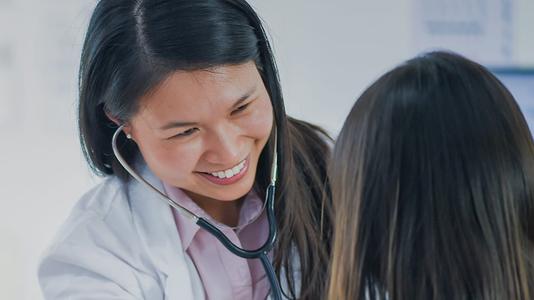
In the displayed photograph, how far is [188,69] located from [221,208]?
319 millimetres

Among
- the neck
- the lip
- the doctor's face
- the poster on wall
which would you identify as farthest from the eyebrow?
the poster on wall

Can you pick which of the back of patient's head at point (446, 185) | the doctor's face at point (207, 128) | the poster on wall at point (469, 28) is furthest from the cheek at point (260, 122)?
the poster on wall at point (469, 28)

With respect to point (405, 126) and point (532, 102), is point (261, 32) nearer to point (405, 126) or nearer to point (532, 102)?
point (405, 126)

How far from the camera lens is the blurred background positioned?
1.93 meters

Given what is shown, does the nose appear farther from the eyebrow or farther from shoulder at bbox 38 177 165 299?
shoulder at bbox 38 177 165 299

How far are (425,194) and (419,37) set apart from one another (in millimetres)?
1470

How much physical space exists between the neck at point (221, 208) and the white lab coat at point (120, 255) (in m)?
0.08

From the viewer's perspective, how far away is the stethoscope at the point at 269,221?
108 centimetres

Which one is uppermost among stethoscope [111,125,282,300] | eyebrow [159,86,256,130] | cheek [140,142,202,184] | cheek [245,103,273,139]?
eyebrow [159,86,256,130]

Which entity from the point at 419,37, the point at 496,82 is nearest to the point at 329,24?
the point at 419,37

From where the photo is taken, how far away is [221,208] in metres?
1.30

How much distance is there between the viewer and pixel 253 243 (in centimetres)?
126

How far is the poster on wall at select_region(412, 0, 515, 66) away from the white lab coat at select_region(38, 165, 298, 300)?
1193mm

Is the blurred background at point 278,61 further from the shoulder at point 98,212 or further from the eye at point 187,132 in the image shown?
the eye at point 187,132
